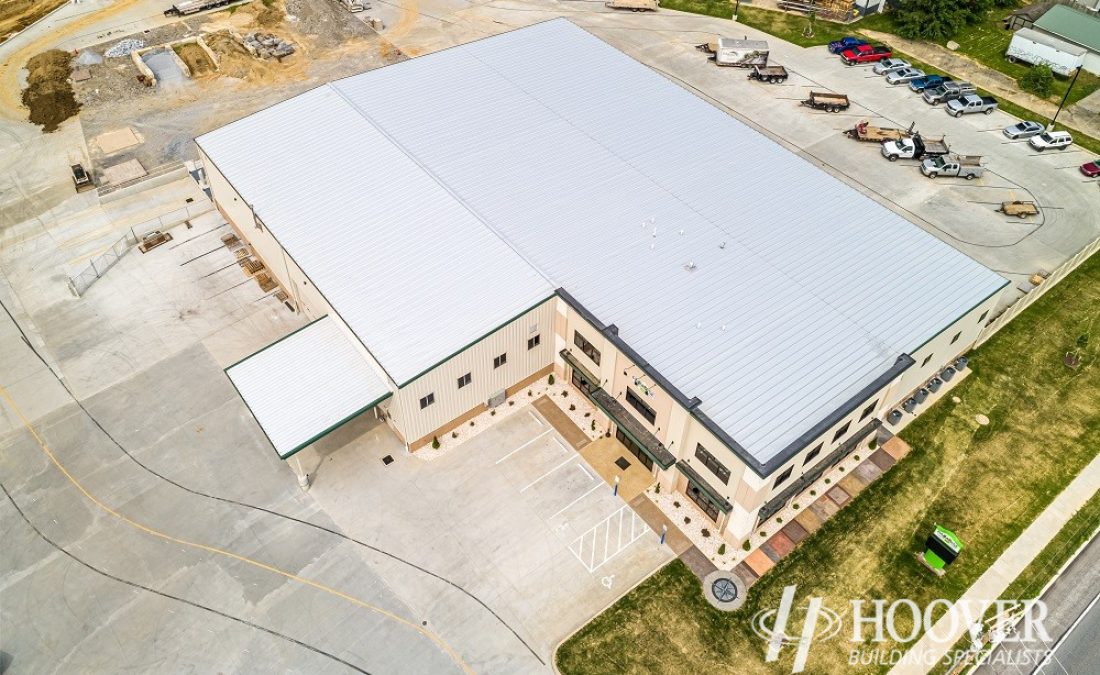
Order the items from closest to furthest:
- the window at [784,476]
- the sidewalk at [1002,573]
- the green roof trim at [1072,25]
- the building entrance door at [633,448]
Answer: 1. the sidewalk at [1002,573]
2. the window at [784,476]
3. the building entrance door at [633,448]
4. the green roof trim at [1072,25]

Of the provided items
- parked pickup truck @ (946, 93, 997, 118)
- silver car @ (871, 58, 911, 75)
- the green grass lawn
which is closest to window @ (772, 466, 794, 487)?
the green grass lawn

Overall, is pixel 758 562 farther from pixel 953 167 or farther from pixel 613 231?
pixel 953 167

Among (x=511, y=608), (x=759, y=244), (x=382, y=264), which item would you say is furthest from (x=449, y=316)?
(x=759, y=244)

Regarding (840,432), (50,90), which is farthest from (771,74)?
(50,90)

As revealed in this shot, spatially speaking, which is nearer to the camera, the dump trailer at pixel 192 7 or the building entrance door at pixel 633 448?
the building entrance door at pixel 633 448

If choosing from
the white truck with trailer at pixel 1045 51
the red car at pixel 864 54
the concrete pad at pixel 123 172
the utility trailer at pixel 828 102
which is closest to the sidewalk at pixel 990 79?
the white truck with trailer at pixel 1045 51

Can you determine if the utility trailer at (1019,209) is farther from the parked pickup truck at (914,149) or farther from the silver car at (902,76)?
the silver car at (902,76)

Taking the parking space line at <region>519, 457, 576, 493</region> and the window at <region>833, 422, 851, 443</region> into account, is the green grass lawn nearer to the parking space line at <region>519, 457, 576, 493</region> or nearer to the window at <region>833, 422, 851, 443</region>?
the window at <region>833, 422, 851, 443</region>
